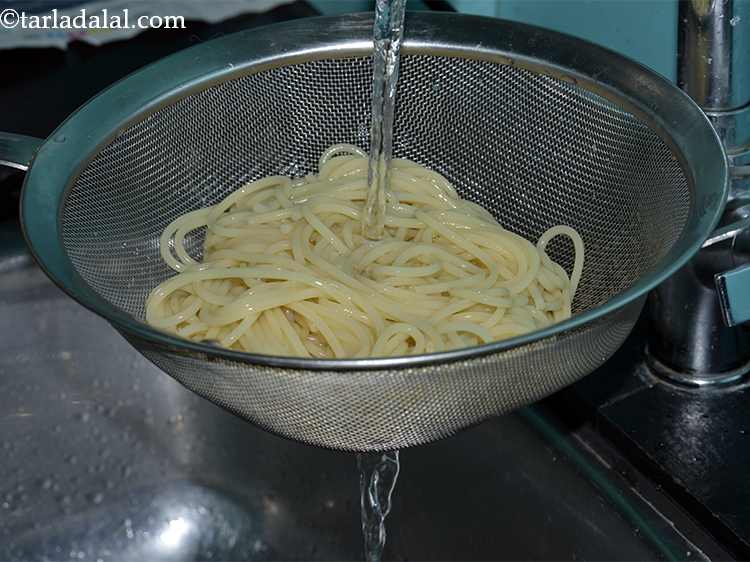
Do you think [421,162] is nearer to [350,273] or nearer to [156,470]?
[350,273]

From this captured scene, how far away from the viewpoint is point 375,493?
1242 mm

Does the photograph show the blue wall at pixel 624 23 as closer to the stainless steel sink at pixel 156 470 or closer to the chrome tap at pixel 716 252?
the chrome tap at pixel 716 252

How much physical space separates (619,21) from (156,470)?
807 mm

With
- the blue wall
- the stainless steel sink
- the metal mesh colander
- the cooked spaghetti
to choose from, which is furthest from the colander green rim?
the stainless steel sink

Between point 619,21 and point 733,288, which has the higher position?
point 619,21

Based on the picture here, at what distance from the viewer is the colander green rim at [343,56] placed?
80 cm

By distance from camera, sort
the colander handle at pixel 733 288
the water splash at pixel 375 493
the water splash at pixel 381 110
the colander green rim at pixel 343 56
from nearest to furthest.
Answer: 1. the colander green rim at pixel 343 56
2. the colander handle at pixel 733 288
3. the water splash at pixel 381 110
4. the water splash at pixel 375 493

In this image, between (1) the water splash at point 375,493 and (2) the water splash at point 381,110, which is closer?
(2) the water splash at point 381,110

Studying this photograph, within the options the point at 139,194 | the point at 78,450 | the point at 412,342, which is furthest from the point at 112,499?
the point at 412,342

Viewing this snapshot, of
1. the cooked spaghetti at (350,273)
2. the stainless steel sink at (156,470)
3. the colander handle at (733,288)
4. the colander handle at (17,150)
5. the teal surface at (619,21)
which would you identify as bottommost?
the stainless steel sink at (156,470)

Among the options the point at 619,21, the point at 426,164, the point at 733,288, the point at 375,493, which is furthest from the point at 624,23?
the point at 375,493

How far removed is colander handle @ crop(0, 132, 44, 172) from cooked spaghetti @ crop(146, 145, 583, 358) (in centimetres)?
17

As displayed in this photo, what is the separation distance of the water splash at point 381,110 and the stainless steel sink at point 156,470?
0.30 metres

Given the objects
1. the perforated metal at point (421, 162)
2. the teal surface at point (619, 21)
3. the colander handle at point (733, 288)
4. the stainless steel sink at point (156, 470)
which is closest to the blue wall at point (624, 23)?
the teal surface at point (619, 21)
